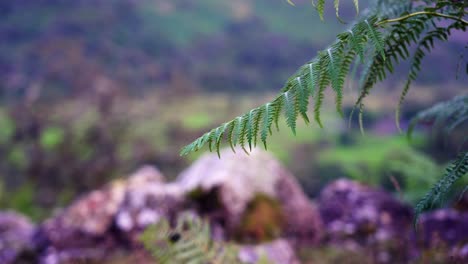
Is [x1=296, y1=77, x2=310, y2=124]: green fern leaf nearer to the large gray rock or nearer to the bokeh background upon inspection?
the large gray rock

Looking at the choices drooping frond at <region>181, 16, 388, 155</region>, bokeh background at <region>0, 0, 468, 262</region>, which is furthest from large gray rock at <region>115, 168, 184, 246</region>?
drooping frond at <region>181, 16, 388, 155</region>

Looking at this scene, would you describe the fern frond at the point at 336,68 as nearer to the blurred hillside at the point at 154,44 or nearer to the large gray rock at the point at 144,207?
the large gray rock at the point at 144,207

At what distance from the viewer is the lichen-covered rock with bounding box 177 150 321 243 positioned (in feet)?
11.3

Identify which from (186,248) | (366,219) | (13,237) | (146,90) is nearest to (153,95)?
(146,90)

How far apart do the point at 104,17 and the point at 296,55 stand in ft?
17.3

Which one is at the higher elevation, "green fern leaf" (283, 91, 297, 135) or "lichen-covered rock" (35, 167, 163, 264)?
"lichen-covered rock" (35, 167, 163, 264)

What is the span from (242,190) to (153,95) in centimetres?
589

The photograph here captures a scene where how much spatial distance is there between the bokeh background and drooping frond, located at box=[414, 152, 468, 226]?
3085mm

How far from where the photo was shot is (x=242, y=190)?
3.50 meters

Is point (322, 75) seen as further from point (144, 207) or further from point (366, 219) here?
point (366, 219)

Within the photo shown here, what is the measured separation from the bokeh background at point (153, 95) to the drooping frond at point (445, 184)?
10.1 ft

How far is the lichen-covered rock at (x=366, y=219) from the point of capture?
346cm

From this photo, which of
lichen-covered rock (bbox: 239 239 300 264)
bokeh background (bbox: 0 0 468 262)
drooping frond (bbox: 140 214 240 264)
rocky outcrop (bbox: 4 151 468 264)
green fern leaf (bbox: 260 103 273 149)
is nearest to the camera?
green fern leaf (bbox: 260 103 273 149)

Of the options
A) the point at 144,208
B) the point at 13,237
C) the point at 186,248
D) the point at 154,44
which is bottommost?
the point at 186,248
